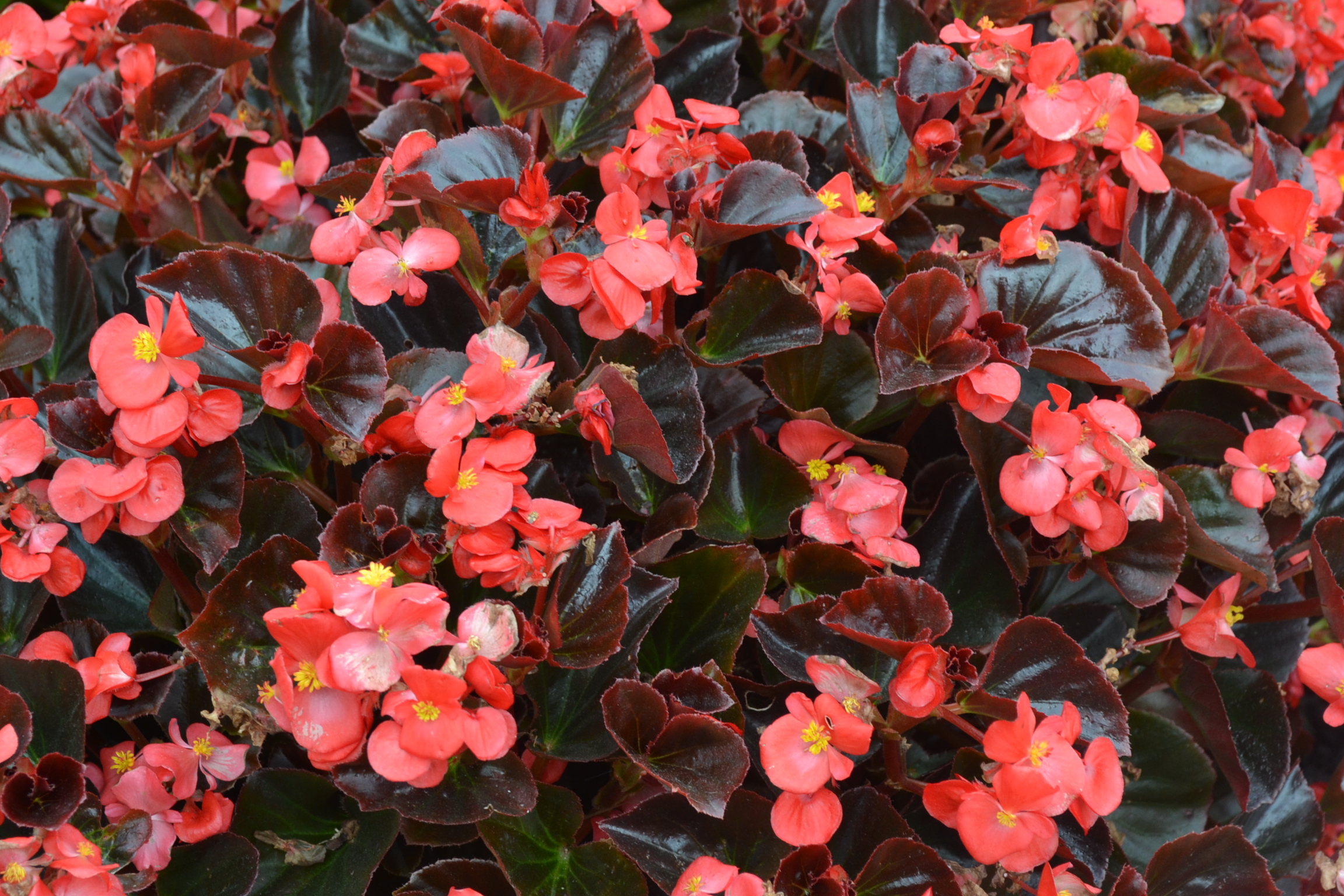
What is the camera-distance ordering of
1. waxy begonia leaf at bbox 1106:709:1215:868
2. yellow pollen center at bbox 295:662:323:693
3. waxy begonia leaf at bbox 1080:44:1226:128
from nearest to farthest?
yellow pollen center at bbox 295:662:323:693 < waxy begonia leaf at bbox 1106:709:1215:868 < waxy begonia leaf at bbox 1080:44:1226:128

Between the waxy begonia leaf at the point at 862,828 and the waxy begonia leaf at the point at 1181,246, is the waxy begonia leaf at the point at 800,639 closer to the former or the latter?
the waxy begonia leaf at the point at 862,828

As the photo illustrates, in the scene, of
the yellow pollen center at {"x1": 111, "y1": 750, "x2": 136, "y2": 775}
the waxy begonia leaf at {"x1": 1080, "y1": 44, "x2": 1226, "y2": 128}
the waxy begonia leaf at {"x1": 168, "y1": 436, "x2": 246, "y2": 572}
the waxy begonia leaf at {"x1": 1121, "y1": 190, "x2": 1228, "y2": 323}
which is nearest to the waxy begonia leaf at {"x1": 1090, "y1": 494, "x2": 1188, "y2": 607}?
the waxy begonia leaf at {"x1": 1121, "y1": 190, "x2": 1228, "y2": 323}

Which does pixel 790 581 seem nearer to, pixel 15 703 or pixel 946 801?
pixel 946 801

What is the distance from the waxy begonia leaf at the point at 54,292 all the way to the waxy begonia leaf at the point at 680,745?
642mm

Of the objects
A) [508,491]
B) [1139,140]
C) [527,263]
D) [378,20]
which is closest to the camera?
[508,491]

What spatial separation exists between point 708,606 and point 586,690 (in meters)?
0.12

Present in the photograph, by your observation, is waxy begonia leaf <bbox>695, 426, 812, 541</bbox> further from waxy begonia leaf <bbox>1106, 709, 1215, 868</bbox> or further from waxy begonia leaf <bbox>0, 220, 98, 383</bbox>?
waxy begonia leaf <bbox>0, 220, 98, 383</bbox>

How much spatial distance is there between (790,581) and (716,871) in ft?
0.83

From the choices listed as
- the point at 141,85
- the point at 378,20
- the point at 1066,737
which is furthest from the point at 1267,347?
the point at 141,85

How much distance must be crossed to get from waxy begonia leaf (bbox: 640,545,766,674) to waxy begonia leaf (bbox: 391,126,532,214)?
0.32m

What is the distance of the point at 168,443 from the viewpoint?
28.0 inches

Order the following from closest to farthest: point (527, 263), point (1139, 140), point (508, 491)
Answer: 1. point (508, 491)
2. point (527, 263)
3. point (1139, 140)

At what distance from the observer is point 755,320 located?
88 cm

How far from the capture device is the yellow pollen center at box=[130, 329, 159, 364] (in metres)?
0.69
